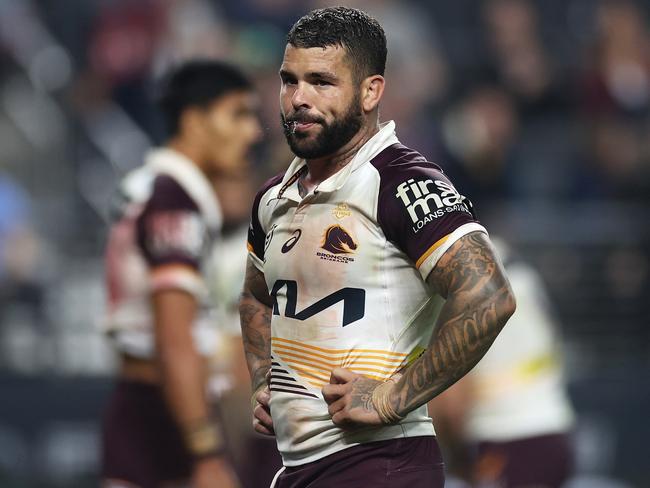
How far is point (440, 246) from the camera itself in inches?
143

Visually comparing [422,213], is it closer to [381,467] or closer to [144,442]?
[381,467]

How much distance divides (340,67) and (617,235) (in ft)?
26.2

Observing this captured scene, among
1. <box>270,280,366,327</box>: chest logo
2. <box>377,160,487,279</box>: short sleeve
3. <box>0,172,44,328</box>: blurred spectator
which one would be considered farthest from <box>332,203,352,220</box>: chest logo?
<box>0,172,44,328</box>: blurred spectator

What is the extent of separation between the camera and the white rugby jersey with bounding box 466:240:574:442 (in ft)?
21.8

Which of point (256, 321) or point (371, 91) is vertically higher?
point (371, 91)

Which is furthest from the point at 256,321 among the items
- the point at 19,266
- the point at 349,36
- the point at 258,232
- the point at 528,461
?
the point at 19,266

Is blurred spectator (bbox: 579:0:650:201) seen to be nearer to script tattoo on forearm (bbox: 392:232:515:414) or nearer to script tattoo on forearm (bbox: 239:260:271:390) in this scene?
script tattoo on forearm (bbox: 239:260:271:390)

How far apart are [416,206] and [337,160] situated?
39cm

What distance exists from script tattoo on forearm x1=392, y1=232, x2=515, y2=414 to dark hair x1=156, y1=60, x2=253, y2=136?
9.87ft

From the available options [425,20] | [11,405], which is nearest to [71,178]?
[11,405]

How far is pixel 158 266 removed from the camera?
5.94 m

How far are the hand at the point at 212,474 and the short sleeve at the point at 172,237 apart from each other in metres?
0.76

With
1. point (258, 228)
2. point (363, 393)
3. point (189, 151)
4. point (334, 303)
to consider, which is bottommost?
point (363, 393)

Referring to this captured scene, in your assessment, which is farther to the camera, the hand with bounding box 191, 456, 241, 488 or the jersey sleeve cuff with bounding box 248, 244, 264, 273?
the hand with bounding box 191, 456, 241, 488
